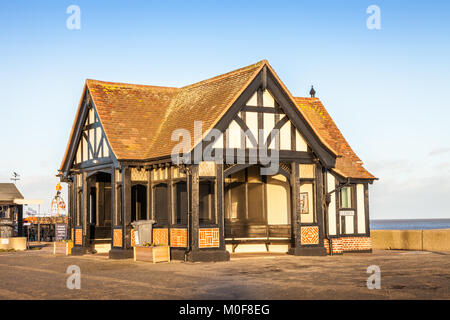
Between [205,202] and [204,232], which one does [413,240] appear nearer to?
[205,202]

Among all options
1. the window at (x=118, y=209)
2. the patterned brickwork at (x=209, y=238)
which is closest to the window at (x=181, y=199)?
the window at (x=118, y=209)

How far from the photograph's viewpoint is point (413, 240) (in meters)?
28.2

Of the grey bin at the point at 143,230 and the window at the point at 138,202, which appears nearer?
the grey bin at the point at 143,230

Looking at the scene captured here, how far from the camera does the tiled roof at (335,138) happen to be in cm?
2689

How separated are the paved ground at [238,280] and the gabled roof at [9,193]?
64.3ft

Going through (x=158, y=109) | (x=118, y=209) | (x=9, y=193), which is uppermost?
(x=158, y=109)

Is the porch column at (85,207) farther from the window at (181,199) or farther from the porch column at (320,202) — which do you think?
the porch column at (320,202)

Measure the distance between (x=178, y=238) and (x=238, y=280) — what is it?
7330mm

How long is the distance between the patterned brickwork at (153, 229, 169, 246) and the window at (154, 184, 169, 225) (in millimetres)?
1200

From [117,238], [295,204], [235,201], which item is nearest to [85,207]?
[117,238]

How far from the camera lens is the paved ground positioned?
12664 millimetres

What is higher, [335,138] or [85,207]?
[335,138]

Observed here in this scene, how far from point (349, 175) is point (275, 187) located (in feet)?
9.86
